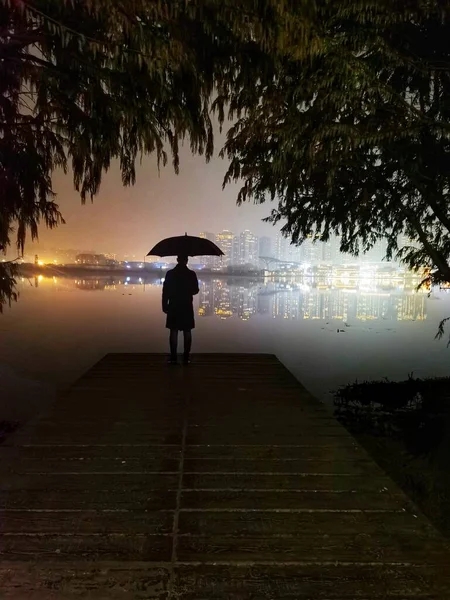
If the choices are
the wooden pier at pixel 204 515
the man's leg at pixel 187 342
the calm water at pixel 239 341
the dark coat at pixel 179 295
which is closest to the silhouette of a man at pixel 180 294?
the dark coat at pixel 179 295

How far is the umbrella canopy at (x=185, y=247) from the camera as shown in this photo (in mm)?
7730

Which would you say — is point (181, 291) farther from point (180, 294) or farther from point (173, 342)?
point (173, 342)

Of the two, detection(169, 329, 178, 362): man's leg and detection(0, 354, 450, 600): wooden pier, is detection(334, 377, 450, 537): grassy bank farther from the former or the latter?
detection(169, 329, 178, 362): man's leg

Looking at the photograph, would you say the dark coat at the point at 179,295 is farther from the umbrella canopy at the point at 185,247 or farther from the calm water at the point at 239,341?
the calm water at the point at 239,341

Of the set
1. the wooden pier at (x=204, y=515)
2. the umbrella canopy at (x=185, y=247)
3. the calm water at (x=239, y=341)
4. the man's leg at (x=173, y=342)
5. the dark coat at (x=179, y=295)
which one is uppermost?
the umbrella canopy at (x=185, y=247)

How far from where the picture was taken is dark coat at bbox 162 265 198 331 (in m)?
7.33

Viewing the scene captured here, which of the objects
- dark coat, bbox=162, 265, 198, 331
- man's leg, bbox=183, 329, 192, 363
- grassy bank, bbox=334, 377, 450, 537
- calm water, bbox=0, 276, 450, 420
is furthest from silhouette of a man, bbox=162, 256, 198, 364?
calm water, bbox=0, 276, 450, 420

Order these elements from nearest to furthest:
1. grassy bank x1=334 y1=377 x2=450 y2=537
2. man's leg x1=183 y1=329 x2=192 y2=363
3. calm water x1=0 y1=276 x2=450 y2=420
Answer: grassy bank x1=334 y1=377 x2=450 y2=537 < man's leg x1=183 y1=329 x2=192 y2=363 < calm water x1=0 y1=276 x2=450 y2=420

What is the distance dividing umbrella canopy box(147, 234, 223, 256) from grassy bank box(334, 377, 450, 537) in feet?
12.9

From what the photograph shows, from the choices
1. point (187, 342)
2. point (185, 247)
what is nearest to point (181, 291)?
point (185, 247)

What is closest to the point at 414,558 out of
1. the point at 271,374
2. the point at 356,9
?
the point at 356,9

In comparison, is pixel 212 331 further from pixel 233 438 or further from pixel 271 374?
pixel 233 438

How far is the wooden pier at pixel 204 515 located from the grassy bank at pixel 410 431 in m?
1.79

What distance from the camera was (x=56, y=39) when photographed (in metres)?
3.64
